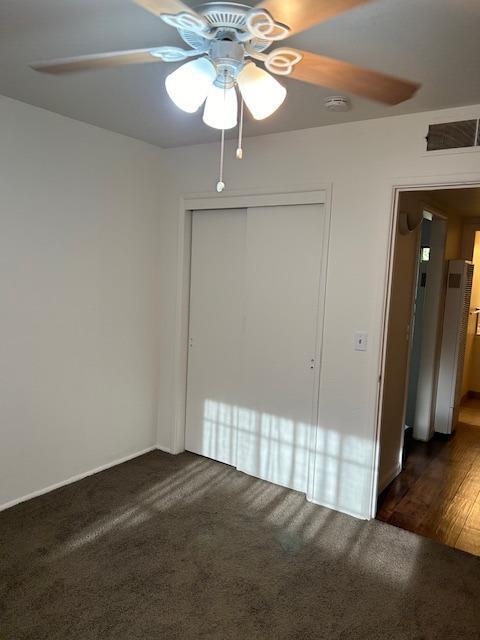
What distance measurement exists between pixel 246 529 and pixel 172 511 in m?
0.50

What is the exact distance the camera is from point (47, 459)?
3160 mm

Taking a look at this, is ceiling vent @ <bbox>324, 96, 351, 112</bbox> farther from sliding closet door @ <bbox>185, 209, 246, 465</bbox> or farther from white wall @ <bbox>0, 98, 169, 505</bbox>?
white wall @ <bbox>0, 98, 169, 505</bbox>

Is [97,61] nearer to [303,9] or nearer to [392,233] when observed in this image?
[303,9]

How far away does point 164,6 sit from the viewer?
1199mm

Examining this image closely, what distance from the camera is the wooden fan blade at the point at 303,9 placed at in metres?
1.15

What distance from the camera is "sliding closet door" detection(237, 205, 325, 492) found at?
125 inches

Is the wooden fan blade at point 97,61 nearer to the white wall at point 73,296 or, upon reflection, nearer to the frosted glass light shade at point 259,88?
the frosted glass light shade at point 259,88

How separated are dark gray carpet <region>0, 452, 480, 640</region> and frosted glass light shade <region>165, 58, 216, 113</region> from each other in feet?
6.91

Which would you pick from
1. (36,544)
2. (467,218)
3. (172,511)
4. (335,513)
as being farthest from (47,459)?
(467,218)

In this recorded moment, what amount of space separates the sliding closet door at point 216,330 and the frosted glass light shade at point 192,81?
204cm

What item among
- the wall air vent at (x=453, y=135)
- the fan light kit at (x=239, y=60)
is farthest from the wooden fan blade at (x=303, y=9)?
the wall air vent at (x=453, y=135)

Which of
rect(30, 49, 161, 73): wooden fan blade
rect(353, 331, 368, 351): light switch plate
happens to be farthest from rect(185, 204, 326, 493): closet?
rect(30, 49, 161, 73): wooden fan blade

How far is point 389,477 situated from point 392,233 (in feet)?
6.18

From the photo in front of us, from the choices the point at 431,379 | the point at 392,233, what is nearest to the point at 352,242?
the point at 392,233
